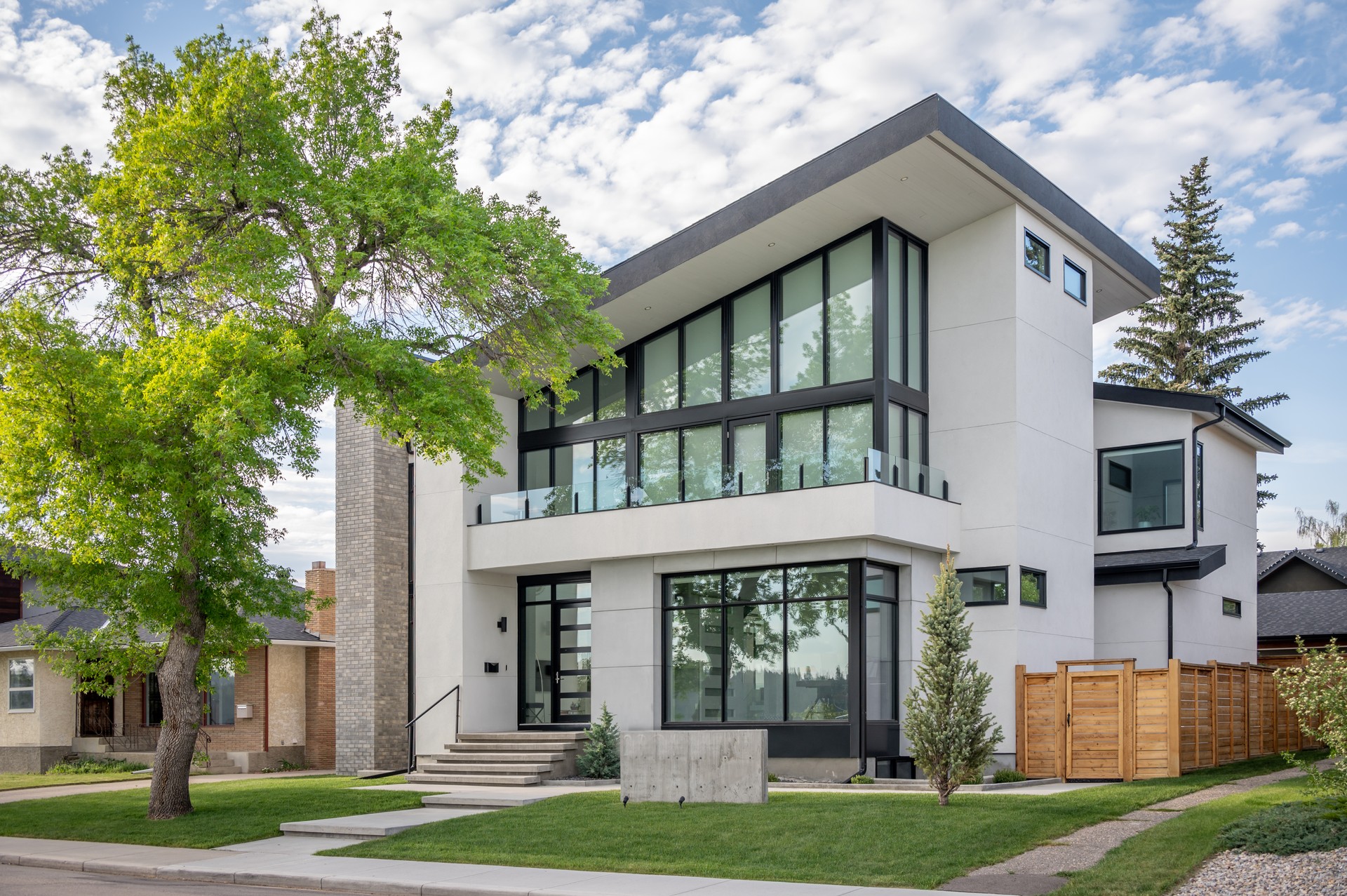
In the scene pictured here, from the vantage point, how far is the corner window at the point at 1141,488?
23.4m

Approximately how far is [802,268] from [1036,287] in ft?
13.5

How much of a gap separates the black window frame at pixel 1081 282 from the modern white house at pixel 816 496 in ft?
0.26

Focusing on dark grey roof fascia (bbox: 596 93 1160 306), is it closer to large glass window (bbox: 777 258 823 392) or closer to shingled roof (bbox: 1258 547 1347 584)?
large glass window (bbox: 777 258 823 392)

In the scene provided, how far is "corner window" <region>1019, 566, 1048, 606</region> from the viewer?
68.0 ft

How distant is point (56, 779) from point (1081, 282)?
23.2m

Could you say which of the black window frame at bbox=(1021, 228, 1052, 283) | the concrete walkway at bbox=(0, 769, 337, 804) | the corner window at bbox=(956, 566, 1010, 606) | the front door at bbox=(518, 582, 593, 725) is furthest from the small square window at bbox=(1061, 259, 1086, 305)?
the concrete walkway at bbox=(0, 769, 337, 804)

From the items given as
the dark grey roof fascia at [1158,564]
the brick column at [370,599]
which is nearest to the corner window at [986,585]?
the dark grey roof fascia at [1158,564]

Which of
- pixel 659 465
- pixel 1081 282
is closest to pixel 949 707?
pixel 659 465

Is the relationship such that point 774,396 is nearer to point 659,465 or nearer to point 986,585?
point 659,465

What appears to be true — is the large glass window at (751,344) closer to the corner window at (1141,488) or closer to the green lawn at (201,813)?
the corner window at (1141,488)

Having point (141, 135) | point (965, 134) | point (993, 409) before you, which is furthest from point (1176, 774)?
point (141, 135)

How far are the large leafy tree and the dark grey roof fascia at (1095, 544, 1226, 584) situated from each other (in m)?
10.6

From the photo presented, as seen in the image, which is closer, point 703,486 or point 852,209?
point 852,209

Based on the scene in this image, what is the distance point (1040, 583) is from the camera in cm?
2125
